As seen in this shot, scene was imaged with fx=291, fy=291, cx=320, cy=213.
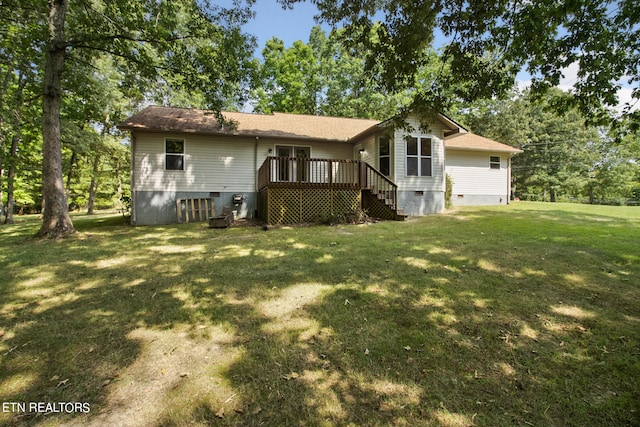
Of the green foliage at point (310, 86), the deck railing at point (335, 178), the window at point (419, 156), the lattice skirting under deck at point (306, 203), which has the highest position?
the green foliage at point (310, 86)

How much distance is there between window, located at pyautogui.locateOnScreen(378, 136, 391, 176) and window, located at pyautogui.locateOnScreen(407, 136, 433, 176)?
812mm

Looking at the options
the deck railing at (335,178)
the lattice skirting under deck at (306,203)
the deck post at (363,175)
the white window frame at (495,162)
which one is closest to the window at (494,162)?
the white window frame at (495,162)

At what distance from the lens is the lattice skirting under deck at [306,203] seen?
33.6 ft

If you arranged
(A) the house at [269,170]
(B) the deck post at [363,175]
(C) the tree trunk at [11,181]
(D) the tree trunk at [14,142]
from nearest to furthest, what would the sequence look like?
1. (A) the house at [269,170]
2. (B) the deck post at [363,175]
3. (D) the tree trunk at [14,142]
4. (C) the tree trunk at [11,181]

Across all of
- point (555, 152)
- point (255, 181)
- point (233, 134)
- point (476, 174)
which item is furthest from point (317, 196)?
point (555, 152)

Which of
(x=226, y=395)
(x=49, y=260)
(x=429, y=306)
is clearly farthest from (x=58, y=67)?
(x=429, y=306)

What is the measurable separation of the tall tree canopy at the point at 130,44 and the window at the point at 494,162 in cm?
1425

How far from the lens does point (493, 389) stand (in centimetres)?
216

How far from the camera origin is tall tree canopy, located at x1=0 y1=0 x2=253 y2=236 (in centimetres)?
800

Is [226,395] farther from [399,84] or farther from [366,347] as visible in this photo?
[399,84]

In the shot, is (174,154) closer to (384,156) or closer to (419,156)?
(384,156)

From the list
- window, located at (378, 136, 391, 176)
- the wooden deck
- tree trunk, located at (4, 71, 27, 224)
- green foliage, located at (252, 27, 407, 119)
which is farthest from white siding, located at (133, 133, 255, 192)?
green foliage, located at (252, 27, 407, 119)

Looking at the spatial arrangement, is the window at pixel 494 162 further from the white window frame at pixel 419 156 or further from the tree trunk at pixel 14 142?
the tree trunk at pixel 14 142

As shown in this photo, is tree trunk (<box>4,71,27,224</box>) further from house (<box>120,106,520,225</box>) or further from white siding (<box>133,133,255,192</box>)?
white siding (<box>133,133,255,192</box>)
